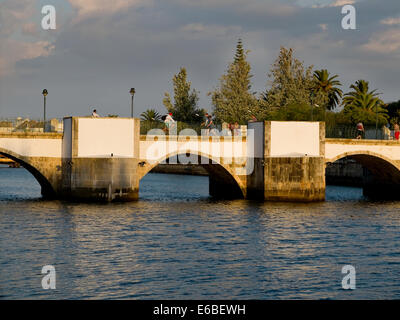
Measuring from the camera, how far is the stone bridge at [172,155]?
48375mm

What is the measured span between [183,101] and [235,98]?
7.43 metres

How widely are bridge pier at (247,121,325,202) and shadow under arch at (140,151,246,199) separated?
2.26 m

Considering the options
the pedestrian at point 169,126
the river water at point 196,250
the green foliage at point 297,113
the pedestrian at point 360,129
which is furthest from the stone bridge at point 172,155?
the green foliage at point 297,113

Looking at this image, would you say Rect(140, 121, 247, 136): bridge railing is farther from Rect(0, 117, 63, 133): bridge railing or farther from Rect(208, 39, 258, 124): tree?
Rect(208, 39, 258, 124): tree

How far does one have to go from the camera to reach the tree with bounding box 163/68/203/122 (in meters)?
98.0

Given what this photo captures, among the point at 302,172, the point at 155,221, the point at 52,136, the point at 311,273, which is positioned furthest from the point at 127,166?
the point at 311,273

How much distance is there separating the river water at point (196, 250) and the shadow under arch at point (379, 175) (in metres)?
11.2

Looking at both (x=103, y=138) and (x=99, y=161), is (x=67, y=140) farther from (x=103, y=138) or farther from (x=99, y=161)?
(x=99, y=161)

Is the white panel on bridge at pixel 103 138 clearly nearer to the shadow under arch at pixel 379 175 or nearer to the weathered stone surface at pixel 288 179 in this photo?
the weathered stone surface at pixel 288 179

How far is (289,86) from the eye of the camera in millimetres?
91688

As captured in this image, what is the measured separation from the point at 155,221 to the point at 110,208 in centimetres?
555

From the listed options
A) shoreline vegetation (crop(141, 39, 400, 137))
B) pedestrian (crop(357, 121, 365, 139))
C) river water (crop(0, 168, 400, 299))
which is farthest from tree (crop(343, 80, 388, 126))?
river water (crop(0, 168, 400, 299))

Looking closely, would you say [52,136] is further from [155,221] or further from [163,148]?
[155,221]

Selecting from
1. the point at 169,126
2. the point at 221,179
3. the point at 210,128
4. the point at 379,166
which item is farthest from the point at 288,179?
the point at 379,166
